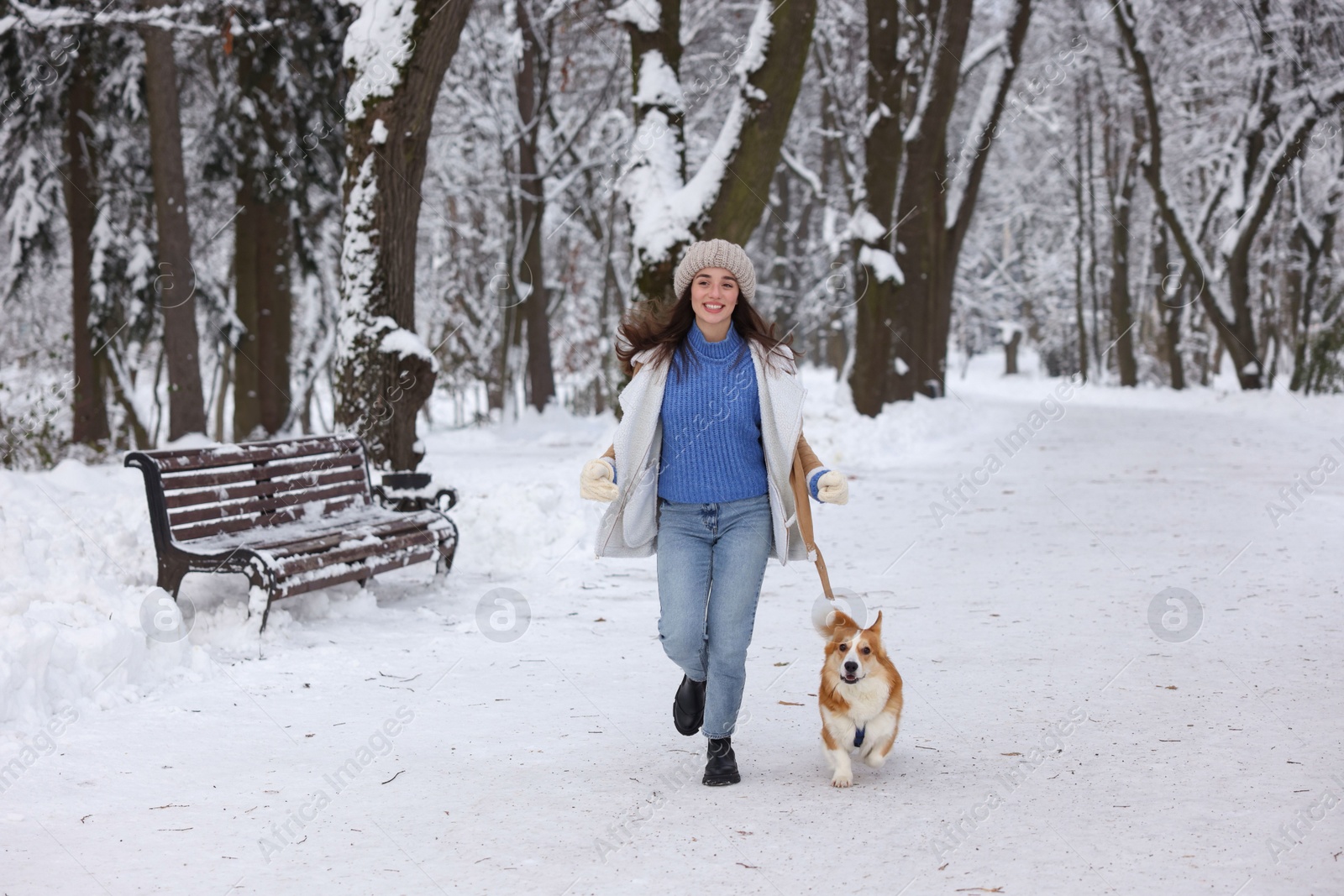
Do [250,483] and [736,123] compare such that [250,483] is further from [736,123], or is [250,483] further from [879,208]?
[879,208]

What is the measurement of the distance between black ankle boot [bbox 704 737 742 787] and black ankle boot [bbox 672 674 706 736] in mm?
154

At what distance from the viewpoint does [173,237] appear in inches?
515

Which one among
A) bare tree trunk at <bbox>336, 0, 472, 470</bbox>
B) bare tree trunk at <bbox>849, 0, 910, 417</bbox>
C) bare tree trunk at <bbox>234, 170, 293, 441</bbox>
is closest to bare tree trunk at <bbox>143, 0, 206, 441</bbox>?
bare tree trunk at <bbox>234, 170, 293, 441</bbox>

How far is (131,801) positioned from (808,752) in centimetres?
247

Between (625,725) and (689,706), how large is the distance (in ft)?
2.31

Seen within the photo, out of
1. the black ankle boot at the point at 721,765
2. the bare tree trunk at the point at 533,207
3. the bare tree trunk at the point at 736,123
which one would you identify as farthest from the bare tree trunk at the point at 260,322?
the black ankle boot at the point at 721,765

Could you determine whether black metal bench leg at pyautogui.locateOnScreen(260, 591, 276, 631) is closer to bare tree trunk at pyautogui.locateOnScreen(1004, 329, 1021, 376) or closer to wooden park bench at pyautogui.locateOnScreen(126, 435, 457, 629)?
wooden park bench at pyautogui.locateOnScreen(126, 435, 457, 629)

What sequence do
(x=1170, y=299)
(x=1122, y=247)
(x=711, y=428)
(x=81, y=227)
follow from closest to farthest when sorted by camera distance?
1. (x=711, y=428)
2. (x=81, y=227)
3. (x=1122, y=247)
4. (x=1170, y=299)

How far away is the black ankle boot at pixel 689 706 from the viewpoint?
4535 millimetres

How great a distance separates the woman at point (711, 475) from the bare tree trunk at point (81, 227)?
549 inches

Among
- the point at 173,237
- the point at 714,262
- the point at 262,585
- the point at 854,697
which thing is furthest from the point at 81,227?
the point at 854,697

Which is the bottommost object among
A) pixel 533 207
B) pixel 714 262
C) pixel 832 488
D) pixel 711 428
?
pixel 832 488

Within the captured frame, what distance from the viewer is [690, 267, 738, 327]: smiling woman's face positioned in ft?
14.5

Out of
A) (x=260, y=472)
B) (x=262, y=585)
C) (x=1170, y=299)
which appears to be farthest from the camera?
(x=1170, y=299)
